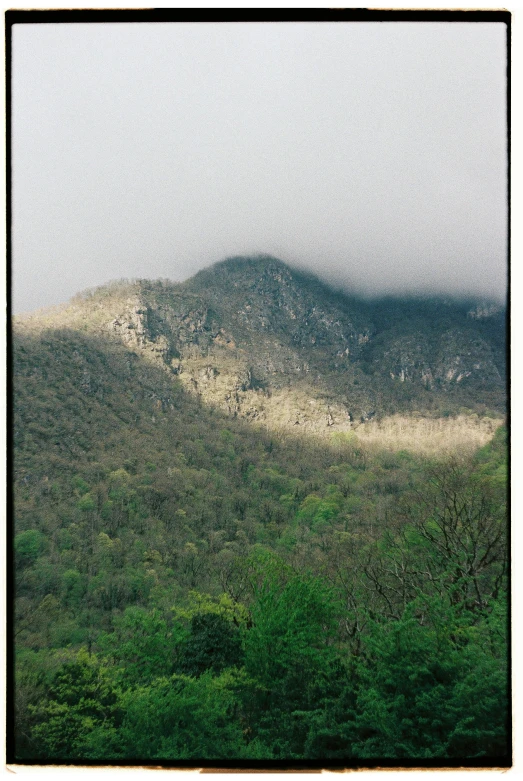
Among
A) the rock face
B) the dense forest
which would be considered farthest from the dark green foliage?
the rock face

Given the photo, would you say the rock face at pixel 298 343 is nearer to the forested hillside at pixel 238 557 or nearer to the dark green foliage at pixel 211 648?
the forested hillside at pixel 238 557

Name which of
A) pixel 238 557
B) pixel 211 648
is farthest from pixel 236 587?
pixel 211 648

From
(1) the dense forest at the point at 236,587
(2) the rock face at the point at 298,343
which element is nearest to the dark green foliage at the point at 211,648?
(1) the dense forest at the point at 236,587

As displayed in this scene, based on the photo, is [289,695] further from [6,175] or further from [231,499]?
[231,499]

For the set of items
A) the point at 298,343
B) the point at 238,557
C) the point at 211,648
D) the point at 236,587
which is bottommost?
the point at 236,587

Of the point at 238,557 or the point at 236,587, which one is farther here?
the point at 238,557

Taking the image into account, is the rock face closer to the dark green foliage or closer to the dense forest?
the dense forest

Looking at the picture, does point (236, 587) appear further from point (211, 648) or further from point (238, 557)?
point (211, 648)
